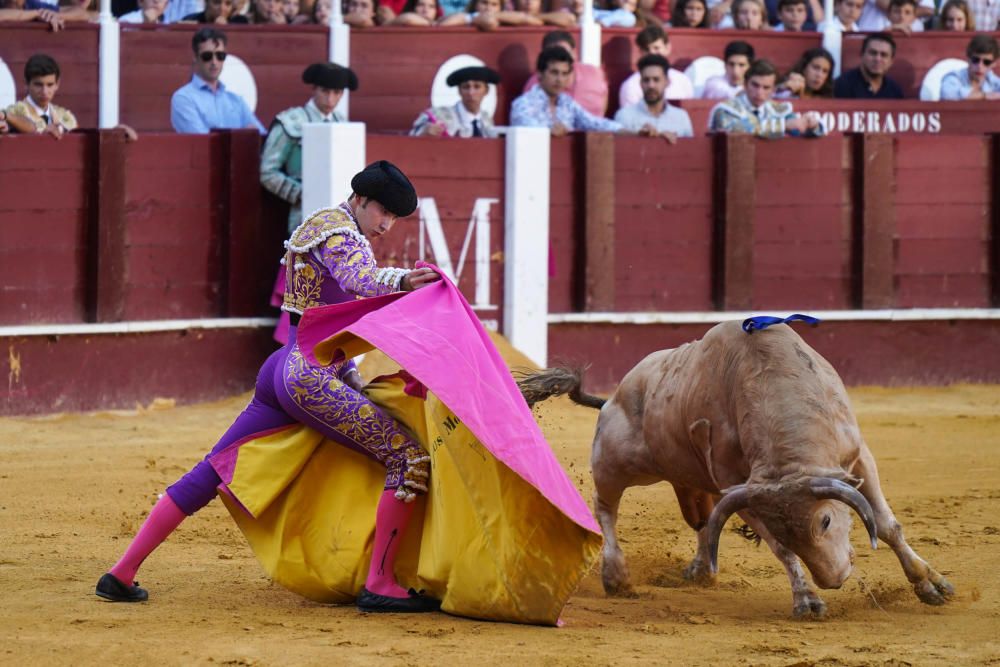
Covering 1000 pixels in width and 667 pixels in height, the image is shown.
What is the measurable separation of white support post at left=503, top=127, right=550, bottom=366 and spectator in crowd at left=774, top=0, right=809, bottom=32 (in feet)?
8.86

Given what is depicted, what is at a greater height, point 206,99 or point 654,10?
point 654,10

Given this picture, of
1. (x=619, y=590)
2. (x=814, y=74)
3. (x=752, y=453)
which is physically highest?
(x=814, y=74)

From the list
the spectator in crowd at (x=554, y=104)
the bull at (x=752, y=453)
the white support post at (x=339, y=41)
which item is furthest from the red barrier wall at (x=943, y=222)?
the bull at (x=752, y=453)

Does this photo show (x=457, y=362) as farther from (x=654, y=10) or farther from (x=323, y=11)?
(x=654, y=10)

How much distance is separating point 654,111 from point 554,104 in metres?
0.60

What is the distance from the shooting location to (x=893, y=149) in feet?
31.1

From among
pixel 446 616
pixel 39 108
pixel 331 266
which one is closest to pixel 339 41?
pixel 39 108

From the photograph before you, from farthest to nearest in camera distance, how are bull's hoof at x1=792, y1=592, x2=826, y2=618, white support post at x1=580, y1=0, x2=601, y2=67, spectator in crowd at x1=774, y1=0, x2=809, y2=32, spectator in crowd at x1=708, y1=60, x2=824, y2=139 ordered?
1. spectator in crowd at x1=774, y1=0, x2=809, y2=32
2. white support post at x1=580, y1=0, x2=601, y2=67
3. spectator in crowd at x1=708, y1=60, x2=824, y2=139
4. bull's hoof at x1=792, y1=592, x2=826, y2=618

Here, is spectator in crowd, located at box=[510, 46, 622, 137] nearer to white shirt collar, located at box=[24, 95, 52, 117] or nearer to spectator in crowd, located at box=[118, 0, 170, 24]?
spectator in crowd, located at box=[118, 0, 170, 24]

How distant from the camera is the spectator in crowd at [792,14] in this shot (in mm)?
10703

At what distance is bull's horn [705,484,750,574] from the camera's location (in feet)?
13.3

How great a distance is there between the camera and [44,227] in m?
7.77

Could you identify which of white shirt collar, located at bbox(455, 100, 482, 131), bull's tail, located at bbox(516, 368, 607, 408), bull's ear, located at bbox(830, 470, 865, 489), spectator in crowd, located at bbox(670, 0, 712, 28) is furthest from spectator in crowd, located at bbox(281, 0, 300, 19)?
bull's ear, located at bbox(830, 470, 865, 489)

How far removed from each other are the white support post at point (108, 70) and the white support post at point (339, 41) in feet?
3.95
